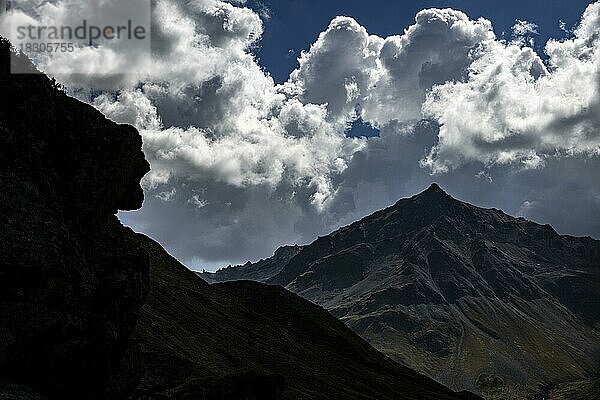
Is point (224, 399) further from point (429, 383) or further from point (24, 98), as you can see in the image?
point (429, 383)

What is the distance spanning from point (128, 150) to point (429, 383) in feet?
368

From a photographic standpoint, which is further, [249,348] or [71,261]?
[249,348]

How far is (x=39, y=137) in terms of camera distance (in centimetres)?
2362

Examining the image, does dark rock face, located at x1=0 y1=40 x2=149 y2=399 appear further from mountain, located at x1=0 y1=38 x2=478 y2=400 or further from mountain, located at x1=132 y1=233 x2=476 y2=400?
mountain, located at x1=132 y1=233 x2=476 y2=400

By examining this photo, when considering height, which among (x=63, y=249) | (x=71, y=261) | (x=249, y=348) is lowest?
(x=249, y=348)

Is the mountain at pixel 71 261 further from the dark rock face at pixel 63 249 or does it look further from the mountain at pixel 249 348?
the mountain at pixel 249 348

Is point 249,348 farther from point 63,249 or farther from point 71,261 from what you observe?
point 63,249

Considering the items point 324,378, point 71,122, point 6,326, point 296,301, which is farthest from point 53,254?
point 296,301

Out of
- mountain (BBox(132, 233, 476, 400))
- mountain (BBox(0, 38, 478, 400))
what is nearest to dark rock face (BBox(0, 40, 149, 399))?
mountain (BBox(0, 38, 478, 400))

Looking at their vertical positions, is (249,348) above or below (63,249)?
below

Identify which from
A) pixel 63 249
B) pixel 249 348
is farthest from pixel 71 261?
pixel 249 348

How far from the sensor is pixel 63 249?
872 inches

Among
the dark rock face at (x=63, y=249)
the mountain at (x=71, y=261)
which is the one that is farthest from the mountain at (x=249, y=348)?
the dark rock face at (x=63, y=249)

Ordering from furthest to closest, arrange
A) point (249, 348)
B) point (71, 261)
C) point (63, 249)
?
point (249, 348), point (71, 261), point (63, 249)
